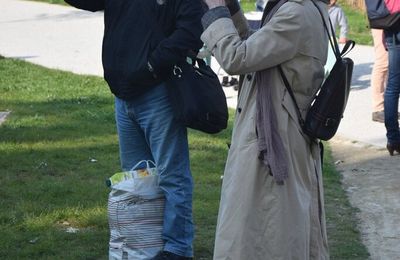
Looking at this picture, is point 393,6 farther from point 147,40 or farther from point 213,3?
point 213,3

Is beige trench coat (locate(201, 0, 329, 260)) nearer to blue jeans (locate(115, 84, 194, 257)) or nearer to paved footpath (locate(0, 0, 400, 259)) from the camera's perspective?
blue jeans (locate(115, 84, 194, 257))

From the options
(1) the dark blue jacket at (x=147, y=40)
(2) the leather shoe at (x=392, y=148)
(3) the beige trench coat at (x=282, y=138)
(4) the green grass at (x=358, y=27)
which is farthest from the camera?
(4) the green grass at (x=358, y=27)

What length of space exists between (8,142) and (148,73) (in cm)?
372

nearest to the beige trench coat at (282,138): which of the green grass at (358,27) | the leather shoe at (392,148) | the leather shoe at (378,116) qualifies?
the leather shoe at (392,148)

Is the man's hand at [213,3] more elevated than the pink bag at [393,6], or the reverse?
the man's hand at [213,3]

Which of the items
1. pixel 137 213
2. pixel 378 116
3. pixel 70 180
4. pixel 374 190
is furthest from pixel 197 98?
pixel 378 116

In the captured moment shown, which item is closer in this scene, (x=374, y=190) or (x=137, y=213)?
(x=137, y=213)

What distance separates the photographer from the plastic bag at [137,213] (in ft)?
15.8

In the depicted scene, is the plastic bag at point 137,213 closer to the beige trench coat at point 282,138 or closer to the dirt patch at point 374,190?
the beige trench coat at point 282,138

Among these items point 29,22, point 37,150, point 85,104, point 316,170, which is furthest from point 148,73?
point 29,22

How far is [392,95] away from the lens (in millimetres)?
8000

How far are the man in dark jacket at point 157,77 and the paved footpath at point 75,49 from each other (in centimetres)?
143

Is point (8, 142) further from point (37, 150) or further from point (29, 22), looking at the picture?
point (29, 22)

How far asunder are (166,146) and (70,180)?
2271 millimetres
